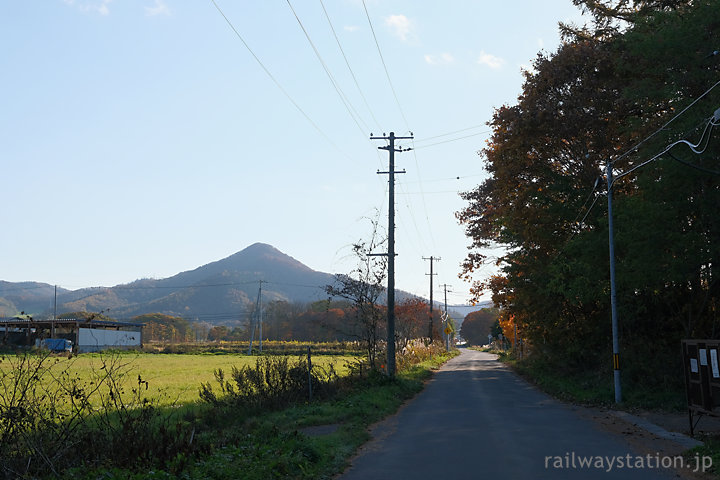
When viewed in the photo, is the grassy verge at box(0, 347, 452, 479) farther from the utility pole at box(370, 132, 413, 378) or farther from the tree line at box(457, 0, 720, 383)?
the tree line at box(457, 0, 720, 383)

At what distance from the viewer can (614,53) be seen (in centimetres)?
2491

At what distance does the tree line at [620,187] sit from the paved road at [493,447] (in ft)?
19.3

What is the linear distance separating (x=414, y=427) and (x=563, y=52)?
17896mm

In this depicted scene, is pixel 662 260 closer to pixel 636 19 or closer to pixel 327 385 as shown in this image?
pixel 636 19

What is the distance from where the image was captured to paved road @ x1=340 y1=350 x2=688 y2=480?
9.57 m

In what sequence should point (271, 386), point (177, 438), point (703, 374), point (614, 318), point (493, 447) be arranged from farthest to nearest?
point (614, 318)
point (271, 386)
point (703, 374)
point (493, 447)
point (177, 438)

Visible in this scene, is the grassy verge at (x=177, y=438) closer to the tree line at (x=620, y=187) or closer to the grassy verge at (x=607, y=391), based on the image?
the grassy verge at (x=607, y=391)

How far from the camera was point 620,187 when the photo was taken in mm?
26594

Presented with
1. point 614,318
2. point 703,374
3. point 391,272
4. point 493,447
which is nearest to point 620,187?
point 614,318

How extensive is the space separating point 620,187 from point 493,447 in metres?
18.0

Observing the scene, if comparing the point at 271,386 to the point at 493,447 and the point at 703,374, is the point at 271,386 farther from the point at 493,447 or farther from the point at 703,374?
the point at 703,374

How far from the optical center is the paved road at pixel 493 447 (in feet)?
31.4

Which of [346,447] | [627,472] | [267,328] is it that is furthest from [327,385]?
[267,328]

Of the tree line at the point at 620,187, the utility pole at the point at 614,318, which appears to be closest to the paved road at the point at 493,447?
the utility pole at the point at 614,318
